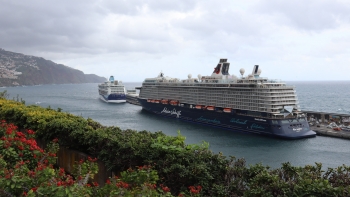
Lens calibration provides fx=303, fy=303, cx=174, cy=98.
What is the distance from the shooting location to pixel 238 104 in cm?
4031

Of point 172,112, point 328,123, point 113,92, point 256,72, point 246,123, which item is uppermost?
point 256,72

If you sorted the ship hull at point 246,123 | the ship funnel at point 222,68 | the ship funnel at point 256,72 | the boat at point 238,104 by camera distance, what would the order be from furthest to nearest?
1. the ship funnel at point 222,68
2. the ship funnel at point 256,72
3. the boat at point 238,104
4. the ship hull at point 246,123

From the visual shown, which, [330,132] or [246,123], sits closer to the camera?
[330,132]

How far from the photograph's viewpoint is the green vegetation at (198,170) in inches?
235

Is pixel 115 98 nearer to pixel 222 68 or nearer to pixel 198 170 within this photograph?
pixel 222 68

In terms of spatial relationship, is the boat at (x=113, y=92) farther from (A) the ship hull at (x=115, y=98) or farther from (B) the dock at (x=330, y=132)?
(B) the dock at (x=330, y=132)

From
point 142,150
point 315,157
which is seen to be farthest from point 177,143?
point 315,157

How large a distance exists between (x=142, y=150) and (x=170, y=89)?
152 ft

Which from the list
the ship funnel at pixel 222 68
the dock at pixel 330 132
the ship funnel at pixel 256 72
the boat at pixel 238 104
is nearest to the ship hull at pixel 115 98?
the boat at pixel 238 104

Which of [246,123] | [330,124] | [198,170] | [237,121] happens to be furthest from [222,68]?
[198,170]

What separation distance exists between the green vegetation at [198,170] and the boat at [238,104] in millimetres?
27600

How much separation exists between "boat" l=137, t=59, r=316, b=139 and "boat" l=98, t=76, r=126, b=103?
77.4 feet

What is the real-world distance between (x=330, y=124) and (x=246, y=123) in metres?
11.6

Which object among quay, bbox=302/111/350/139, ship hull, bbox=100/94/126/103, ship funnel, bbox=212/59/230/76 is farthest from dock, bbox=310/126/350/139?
ship hull, bbox=100/94/126/103
